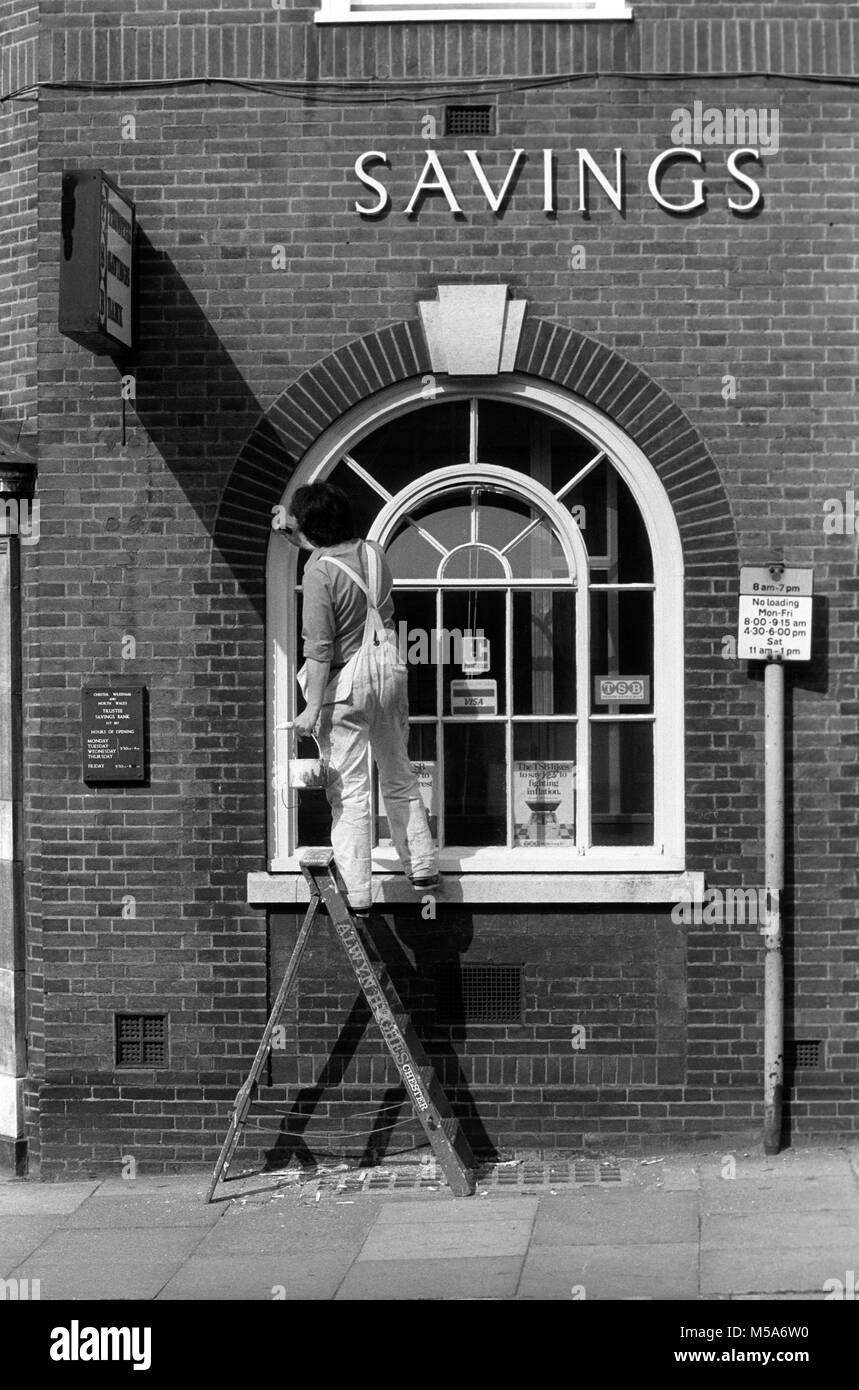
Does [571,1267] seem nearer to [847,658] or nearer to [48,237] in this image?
[847,658]

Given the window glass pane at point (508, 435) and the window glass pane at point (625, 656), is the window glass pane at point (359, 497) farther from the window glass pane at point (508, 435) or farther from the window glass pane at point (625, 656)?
the window glass pane at point (625, 656)

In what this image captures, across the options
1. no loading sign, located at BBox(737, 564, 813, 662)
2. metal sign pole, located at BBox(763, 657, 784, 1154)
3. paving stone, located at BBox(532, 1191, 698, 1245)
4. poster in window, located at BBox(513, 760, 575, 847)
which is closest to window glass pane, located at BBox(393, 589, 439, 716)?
poster in window, located at BBox(513, 760, 575, 847)

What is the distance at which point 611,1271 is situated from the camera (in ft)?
20.2

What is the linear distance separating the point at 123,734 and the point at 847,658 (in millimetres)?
3424

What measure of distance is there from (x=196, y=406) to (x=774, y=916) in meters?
3.61

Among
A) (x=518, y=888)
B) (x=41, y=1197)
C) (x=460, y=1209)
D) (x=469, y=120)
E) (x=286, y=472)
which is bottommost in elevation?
(x=41, y=1197)

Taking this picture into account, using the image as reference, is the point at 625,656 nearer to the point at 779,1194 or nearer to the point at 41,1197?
the point at 779,1194

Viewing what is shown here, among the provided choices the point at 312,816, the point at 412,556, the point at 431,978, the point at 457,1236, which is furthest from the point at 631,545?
the point at 457,1236

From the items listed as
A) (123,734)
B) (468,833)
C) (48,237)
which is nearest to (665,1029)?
(468,833)

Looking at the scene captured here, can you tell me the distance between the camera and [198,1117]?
785 cm

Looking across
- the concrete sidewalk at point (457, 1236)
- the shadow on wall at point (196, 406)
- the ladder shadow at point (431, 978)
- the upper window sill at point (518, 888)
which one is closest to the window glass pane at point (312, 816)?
the upper window sill at point (518, 888)

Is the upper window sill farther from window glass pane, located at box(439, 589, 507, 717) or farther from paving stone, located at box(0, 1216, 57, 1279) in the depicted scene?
paving stone, located at box(0, 1216, 57, 1279)

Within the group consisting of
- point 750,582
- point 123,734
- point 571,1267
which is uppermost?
point 750,582

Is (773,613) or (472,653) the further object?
(472,653)
